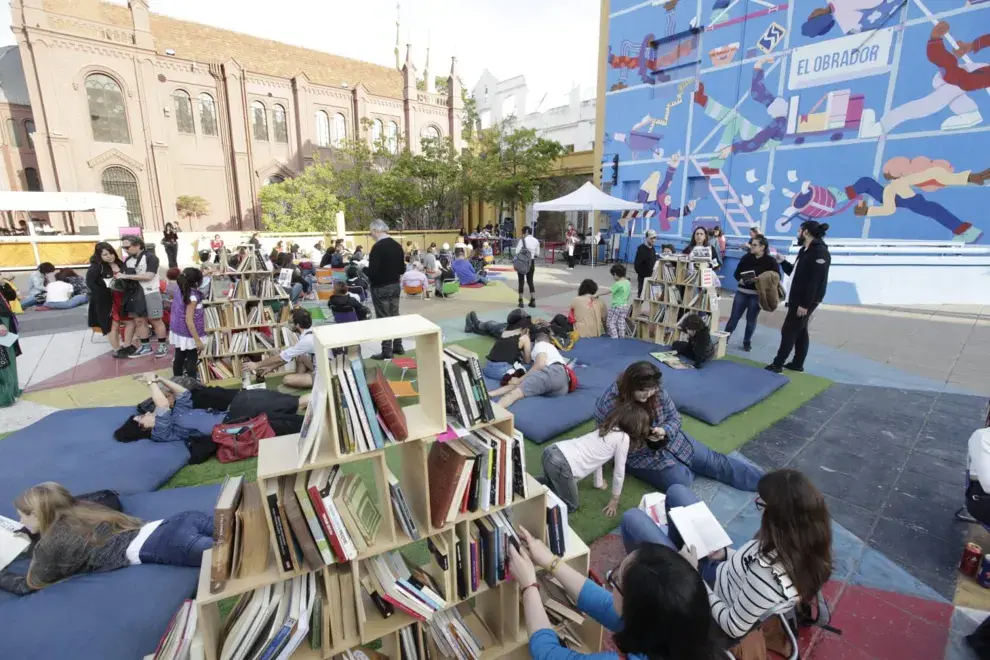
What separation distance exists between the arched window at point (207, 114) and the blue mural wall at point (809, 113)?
69.6ft

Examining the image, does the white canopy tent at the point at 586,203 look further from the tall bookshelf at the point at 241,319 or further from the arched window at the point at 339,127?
the arched window at the point at 339,127

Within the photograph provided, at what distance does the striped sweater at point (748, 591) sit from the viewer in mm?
1925

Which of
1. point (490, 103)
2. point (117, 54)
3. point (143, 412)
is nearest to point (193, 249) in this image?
point (117, 54)

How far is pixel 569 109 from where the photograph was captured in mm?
30219

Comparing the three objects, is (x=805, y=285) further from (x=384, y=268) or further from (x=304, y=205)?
(x=304, y=205)

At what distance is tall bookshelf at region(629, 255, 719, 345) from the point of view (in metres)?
6.79

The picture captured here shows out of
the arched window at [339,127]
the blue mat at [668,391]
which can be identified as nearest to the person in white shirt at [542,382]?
the blue mat at [668,391]

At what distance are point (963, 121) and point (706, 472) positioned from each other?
12.0 metres

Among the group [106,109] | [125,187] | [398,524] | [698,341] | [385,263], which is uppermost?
[106,109]

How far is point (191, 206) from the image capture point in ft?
82.3

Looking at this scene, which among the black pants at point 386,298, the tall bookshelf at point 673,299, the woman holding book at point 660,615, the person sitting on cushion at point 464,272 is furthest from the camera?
the person sitting on cushion at point 464,272

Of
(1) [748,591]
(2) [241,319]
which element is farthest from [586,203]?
(1) [748,591]

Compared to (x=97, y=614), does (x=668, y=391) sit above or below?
above

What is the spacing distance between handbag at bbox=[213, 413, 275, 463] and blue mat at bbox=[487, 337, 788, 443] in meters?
2.36
